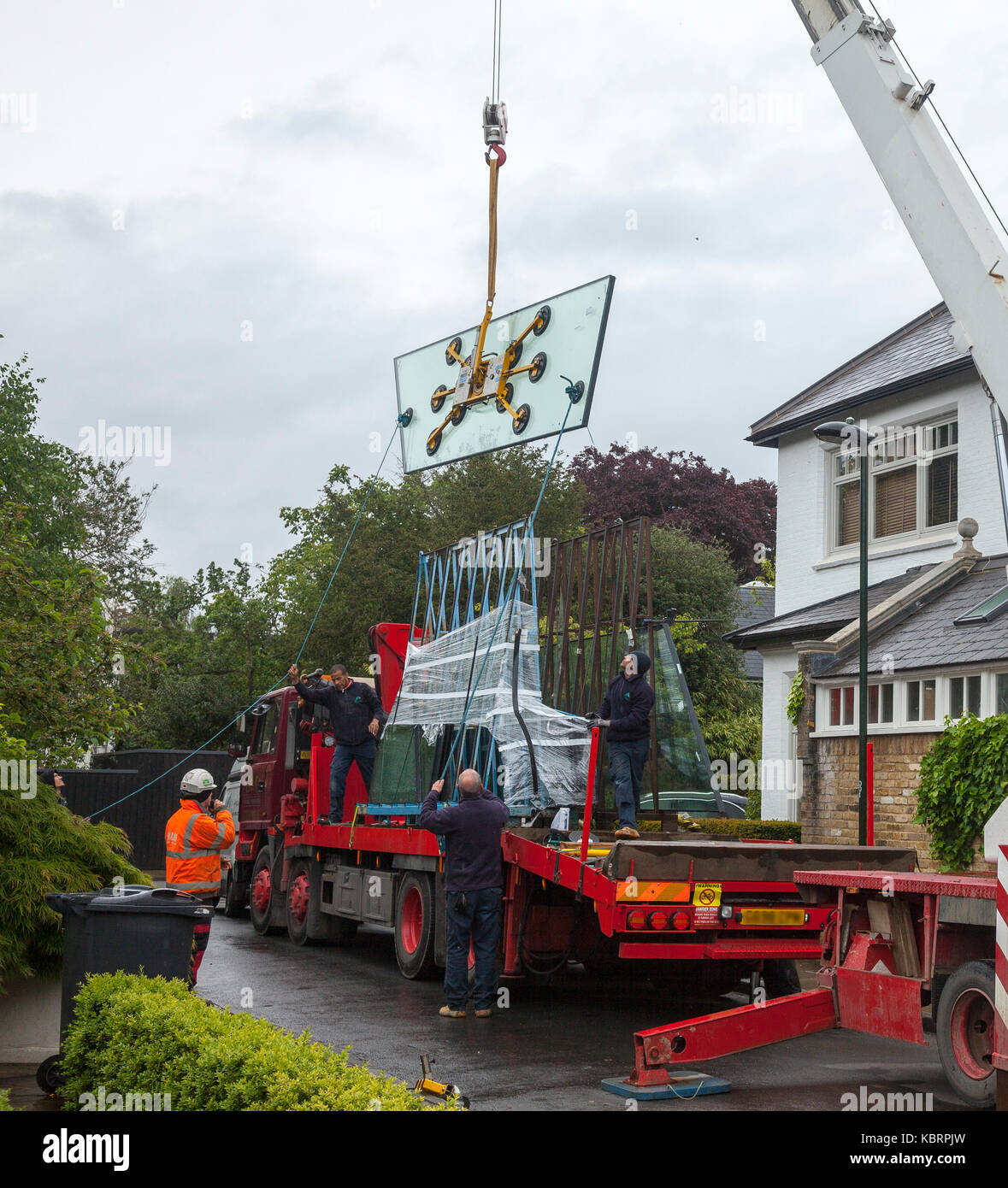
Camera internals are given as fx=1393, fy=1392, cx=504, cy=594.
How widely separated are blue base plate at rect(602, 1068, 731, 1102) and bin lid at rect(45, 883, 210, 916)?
2.53 meters

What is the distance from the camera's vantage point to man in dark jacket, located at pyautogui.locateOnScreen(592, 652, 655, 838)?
11.5 m

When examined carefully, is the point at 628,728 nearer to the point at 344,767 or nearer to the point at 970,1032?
the point at 344,767

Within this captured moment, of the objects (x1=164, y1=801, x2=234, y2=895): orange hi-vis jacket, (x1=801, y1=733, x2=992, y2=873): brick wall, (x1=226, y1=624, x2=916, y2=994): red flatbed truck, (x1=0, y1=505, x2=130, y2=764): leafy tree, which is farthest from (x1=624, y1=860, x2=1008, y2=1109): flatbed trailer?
(x1=801, y1=733, x2=992, y2=873): brick wall

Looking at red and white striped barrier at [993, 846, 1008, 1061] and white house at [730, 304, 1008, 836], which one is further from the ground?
white house at [730, 304, 1008, 836]

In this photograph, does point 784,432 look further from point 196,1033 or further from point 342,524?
point 196,1033

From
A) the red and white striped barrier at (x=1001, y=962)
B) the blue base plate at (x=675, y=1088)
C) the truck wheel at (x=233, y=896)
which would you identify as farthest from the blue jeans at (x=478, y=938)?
the truck wheel at (x=233, y=896)

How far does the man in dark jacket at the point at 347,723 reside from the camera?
48.7 feet

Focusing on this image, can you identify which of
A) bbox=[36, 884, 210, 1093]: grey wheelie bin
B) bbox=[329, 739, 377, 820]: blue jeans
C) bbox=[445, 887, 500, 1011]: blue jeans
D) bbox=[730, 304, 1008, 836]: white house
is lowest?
bbox=[445, 887, 500, 1011]: blue jeans

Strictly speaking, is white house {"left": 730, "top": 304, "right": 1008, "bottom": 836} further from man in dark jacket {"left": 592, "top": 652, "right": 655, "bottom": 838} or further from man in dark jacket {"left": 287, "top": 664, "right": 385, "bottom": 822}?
man in dark jacket {"left": 287, "top": 664, "right": 385, "bottom": 822}

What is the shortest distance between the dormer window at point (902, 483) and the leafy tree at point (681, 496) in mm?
20888

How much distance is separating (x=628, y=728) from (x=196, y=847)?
3.67m

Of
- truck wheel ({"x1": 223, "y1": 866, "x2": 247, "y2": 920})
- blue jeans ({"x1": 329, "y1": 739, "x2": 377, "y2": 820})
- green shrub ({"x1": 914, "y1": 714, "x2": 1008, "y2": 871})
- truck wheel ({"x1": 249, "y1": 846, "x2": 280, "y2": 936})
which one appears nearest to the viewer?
blue jeans ({"x1": 329, "y1": 739, "x2": 377, "y2": 820})

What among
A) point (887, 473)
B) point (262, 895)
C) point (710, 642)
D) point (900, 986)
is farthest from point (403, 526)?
point (900, 986)

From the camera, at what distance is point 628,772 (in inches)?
459
